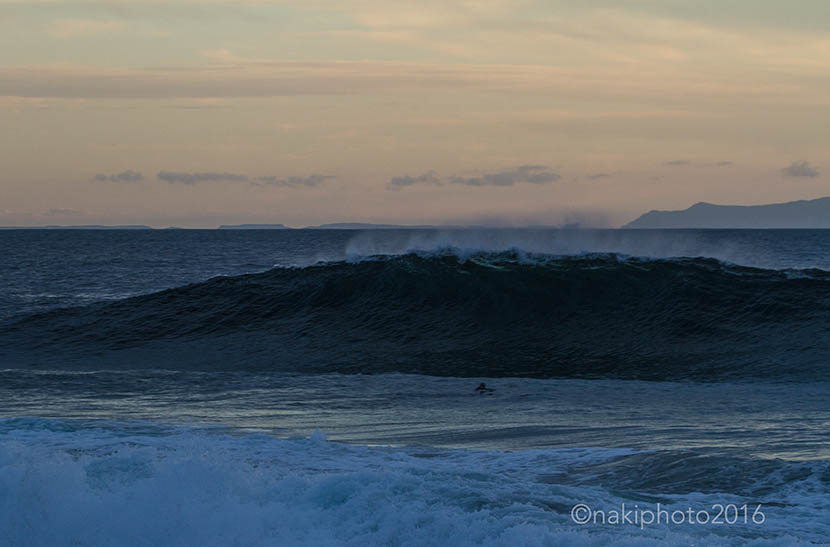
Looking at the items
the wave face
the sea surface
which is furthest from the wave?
the wave face

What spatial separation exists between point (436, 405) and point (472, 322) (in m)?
8.30

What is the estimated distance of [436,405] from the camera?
11180mm

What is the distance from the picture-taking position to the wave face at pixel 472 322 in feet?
50.5

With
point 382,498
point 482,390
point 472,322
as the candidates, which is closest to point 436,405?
point 482,390

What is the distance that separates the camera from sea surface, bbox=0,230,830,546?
5680mm

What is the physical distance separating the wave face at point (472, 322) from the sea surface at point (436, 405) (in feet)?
0.31

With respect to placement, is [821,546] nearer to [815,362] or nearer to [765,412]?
[765,412]

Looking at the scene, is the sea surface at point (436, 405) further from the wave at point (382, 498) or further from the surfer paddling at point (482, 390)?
the surfer paddling at point (482, 390)

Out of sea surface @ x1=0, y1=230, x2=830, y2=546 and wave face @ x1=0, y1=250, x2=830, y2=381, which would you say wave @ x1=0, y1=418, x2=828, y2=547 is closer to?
sea surface @ x1=0, y1=230, x2=830, y2=546

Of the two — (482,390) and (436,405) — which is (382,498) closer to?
(436,405)

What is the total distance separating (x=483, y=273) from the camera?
22.9 meters

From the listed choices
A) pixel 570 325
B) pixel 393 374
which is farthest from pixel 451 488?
pixel 570 325

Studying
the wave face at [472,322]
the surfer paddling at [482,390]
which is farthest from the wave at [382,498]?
the wave face at [472,322]

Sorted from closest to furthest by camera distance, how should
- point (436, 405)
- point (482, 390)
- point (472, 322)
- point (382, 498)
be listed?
point (382, 498) < point (436, 405) < point (482, 390) < point (472, 322)
